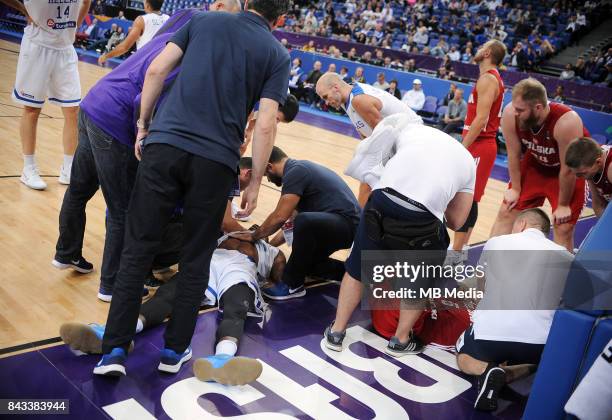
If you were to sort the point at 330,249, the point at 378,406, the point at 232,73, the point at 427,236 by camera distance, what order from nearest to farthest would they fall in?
the point at 232,73 → the point at 378,406 → the point at 427,236 → the point at 330,249

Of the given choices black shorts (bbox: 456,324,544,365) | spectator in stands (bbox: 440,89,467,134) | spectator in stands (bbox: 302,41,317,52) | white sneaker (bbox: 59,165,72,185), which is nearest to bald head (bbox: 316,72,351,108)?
black shorts (bbox: 456,324,544,365)

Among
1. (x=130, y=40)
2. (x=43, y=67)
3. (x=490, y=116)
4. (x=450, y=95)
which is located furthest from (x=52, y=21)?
(x=450, y=95)

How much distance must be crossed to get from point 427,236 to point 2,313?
2.14m

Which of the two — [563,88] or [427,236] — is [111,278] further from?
[563,88]

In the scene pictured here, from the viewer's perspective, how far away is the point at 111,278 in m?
3.04

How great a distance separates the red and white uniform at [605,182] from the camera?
141 inches

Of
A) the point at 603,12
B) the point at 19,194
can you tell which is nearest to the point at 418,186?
the point at 19,194

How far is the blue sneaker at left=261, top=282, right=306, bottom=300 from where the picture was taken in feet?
11.5

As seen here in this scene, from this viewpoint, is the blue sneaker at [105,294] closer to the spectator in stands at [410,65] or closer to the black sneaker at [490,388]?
the black sneaker at [490,388]

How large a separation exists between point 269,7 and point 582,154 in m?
2.13

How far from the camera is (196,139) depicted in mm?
2168

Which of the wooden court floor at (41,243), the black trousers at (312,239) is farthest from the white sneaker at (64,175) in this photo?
the black trousers at (312,239)

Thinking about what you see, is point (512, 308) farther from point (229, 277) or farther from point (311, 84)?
point (311, 84)

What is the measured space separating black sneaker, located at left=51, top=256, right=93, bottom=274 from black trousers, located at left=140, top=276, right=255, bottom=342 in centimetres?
65
